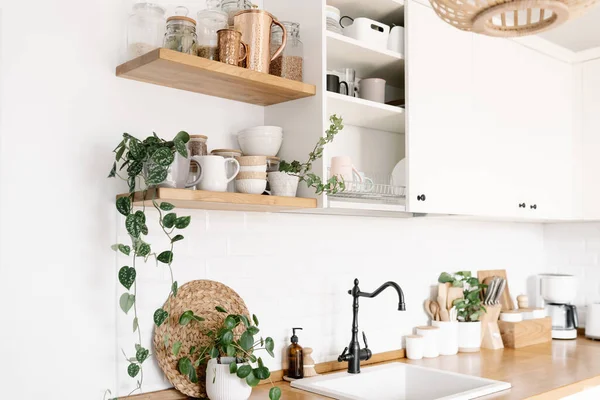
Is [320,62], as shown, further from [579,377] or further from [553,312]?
[553,312]

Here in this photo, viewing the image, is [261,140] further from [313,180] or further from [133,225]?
[133,225]

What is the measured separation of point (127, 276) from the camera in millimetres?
1772

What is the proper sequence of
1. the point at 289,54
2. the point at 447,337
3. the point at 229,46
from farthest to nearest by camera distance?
the point at 447,337 < the point at 289,54 < the point at 229,46

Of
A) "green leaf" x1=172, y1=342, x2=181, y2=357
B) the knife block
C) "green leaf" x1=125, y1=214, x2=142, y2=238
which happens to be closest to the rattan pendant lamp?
"green leaf" x1=125, y1=214, x2=142, y2=238

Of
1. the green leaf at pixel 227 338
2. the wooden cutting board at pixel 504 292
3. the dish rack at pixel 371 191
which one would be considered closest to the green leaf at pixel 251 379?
the green leaf at pixel 227 338

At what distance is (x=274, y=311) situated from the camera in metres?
2.31

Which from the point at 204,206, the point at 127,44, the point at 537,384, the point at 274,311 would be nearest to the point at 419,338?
the point at 537,384

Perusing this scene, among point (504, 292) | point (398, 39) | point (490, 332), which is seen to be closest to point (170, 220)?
point (398, 39)

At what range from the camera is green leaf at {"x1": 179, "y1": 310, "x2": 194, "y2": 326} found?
1.90 meters

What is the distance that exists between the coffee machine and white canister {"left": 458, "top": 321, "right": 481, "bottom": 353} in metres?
0.66

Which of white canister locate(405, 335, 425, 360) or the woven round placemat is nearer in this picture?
the woven round placemat

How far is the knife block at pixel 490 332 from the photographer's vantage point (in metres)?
2.96

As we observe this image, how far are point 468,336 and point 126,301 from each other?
1.72 metres

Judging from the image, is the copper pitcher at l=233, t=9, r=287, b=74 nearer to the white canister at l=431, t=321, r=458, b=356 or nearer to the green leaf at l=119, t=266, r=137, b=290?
the green leaf at l=119, t=266, r=137, b=290
